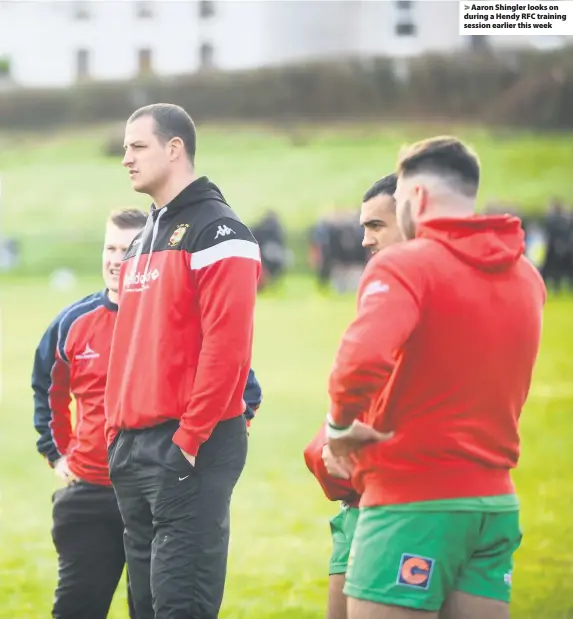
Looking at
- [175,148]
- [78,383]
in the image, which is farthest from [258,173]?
[175,148]

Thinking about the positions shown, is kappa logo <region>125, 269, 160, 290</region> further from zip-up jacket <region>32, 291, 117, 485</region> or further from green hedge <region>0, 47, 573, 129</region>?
green hedge <region>0, 47, 573, 129</region>

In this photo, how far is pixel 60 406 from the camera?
12.4 feet

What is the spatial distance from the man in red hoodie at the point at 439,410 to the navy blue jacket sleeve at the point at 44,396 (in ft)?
4.80

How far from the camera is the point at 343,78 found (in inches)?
696

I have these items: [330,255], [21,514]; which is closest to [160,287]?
[21,514]

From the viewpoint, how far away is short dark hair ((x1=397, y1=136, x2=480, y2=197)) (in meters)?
2.58

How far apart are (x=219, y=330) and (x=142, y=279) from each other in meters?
0.29

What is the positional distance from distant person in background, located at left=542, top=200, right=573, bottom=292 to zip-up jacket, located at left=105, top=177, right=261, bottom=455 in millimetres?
11943

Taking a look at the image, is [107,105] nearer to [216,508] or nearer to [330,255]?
[330,255]

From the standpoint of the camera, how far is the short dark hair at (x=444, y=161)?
258 centimetres

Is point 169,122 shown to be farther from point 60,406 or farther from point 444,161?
point 60,406

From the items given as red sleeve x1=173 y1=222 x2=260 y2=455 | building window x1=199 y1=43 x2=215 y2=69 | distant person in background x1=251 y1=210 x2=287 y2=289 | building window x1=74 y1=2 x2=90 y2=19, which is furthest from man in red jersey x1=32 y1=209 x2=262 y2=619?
distant person in background x1=251 y1=210 x2=287 y2=289

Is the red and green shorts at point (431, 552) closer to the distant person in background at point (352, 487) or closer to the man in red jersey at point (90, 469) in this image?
the distant person in background at point (352, 487)

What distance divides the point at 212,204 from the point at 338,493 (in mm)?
857
